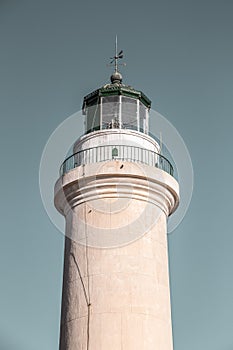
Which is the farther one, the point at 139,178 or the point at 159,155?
the point at 159,155

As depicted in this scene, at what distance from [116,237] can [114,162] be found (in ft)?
4.39

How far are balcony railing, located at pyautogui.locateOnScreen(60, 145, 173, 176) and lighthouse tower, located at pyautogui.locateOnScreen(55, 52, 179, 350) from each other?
0.06ft

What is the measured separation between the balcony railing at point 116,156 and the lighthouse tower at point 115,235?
0.02 metres

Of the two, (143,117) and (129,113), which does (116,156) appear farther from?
(143,117)

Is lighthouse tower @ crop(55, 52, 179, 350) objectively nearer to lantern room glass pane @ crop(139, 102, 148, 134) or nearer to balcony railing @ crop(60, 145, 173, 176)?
balcony railing @ crop(60, 145, 173, 176)

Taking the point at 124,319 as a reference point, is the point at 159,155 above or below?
above

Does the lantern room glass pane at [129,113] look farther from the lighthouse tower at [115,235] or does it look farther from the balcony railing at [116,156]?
the balcony railing at [116,156]

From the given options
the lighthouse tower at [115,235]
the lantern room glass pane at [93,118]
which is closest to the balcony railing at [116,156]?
the lighthouse tower at [115,235]

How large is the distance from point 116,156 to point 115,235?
5.17 feet

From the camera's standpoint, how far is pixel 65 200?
11508mm

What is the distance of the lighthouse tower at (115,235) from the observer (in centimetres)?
1027

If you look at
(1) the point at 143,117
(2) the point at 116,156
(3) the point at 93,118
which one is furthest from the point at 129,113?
(2) the point at 116,156

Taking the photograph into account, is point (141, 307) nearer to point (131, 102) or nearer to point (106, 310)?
point (106, 310)

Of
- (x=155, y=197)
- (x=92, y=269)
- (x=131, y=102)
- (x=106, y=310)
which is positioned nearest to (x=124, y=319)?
(x=106, y=310)
